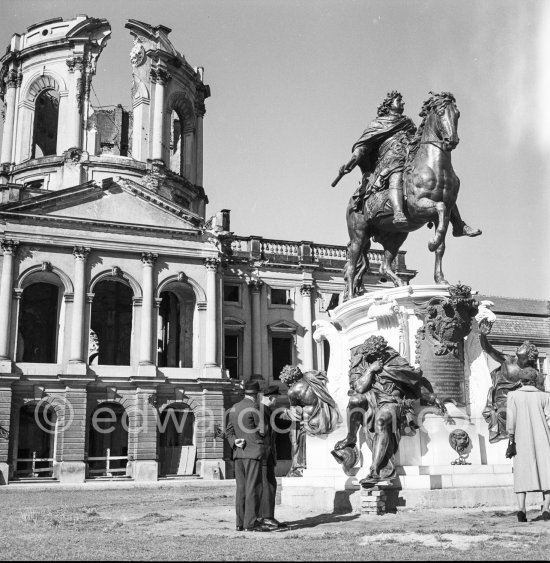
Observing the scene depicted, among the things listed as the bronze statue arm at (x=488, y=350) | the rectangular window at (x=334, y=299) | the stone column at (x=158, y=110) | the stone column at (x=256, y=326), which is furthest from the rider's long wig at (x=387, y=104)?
the stone column at (x=158, y=110)

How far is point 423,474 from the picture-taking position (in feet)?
31.6

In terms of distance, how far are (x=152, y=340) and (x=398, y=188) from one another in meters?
28.0

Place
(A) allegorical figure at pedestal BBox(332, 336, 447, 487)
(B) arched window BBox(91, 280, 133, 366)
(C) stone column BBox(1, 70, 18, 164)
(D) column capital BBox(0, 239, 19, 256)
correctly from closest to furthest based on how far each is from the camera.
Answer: (A) allegorical figure at pedestal BBox(332, 336, 447, 487), (D) column capital BBox(0, 239, 19, 256), (B) arched window BBox(91, 280, 133, 366), (C) stone column BBox(1, 70, 18, 164)

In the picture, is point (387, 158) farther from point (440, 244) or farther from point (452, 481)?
point (452, 481)

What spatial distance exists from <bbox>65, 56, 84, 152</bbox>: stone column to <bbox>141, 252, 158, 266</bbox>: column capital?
10733mm

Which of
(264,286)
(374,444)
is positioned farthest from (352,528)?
(264,286)

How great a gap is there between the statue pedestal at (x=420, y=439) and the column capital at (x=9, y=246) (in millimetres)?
28183

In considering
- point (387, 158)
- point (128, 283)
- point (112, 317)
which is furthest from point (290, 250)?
point (387, 158)

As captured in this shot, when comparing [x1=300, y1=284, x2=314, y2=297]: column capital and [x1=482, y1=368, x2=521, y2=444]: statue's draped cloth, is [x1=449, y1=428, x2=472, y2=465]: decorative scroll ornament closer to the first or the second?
[x1=482, y1=368, x2=521, y2=444]: statue's draped cloth

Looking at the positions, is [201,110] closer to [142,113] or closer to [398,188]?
[142,113]

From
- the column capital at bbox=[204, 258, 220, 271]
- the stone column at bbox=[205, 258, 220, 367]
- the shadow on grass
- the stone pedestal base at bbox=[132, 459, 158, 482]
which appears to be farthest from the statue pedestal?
the column capital at bbox=[204, 258, 220, 271]

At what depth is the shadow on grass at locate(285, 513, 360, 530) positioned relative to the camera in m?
8.26

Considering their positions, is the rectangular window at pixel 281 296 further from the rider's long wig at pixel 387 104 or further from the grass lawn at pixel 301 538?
the grass lawn at pixel 301 538

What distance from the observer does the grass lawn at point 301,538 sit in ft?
19.9
